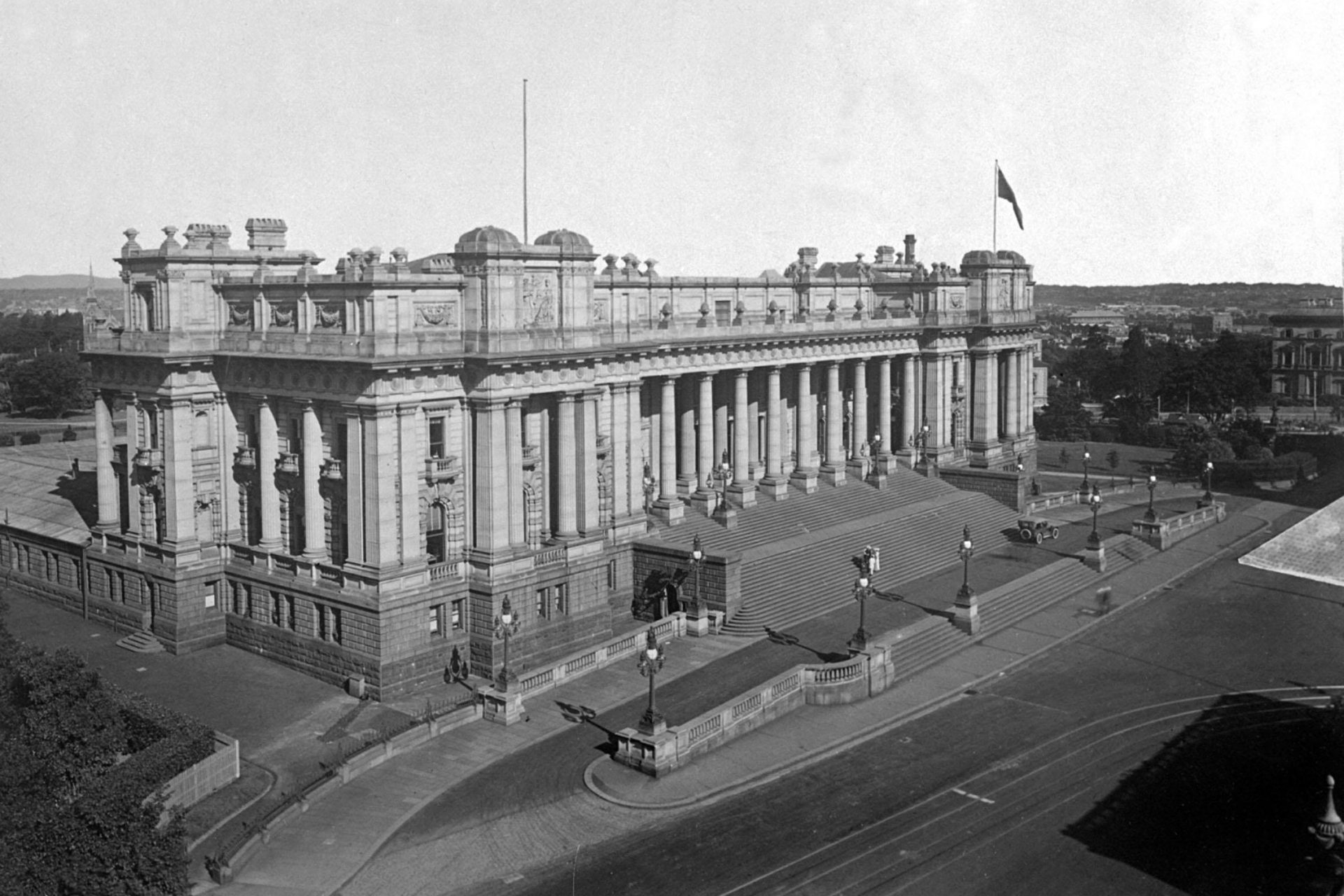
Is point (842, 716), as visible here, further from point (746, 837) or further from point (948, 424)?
point (948, 424)

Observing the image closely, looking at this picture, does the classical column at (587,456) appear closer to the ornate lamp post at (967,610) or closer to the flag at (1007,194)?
the ornate lamp post at (967,610)

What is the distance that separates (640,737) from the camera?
143 ft

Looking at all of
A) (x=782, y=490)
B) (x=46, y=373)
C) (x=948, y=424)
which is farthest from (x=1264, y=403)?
(x=46, y=373)

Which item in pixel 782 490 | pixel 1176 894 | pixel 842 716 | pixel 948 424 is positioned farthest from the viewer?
pixel 948 424

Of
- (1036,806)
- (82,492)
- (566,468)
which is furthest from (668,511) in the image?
(82,492)

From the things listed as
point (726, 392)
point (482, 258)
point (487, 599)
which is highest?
point (482, 258)

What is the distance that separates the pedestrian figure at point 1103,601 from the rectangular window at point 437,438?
97.5ft

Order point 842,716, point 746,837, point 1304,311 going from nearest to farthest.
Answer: point 746,837 < point 842,716 < point 1304,311

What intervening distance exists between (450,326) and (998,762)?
2542 cm

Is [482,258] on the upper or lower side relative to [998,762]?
upper

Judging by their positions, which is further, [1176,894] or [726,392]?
[726,392]

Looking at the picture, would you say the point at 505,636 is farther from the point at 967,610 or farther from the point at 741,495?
the point at 741,495

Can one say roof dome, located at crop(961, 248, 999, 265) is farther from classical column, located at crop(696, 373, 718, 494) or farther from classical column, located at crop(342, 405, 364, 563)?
classical column, located at crop(342, 405, 364, 563)

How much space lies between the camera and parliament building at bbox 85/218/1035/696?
5147 cm
